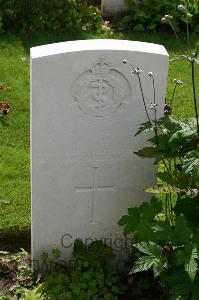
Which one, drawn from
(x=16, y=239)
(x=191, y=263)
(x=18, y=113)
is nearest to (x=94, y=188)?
(x=16, y=239)

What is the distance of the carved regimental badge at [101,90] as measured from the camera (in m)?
3.74

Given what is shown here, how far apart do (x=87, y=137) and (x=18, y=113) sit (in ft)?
7.44

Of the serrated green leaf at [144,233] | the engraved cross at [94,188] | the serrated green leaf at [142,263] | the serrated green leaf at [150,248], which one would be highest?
the engraved cross at [94,188]

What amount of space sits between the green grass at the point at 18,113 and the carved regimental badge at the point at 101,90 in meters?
1.26

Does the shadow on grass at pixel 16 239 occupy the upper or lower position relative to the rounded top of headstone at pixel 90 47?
lower

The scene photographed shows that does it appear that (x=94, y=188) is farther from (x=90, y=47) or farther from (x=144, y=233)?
(x=90, y=47)

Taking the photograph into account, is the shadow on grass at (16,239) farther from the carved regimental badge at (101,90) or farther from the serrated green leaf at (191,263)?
the serrated green leaf at (191,263)

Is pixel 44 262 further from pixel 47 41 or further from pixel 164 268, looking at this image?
pixel 47 41

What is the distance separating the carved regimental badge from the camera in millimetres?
3744

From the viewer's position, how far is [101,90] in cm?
381

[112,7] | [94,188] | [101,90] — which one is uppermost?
[112,7]

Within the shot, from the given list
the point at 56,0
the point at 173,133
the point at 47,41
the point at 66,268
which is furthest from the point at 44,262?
the point at 56,0

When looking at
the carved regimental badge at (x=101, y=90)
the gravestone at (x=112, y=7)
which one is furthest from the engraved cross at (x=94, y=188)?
the gravestone at (x=112, y=7)

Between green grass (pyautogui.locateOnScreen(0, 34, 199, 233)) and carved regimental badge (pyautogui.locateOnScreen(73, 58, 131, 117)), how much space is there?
1.26m
